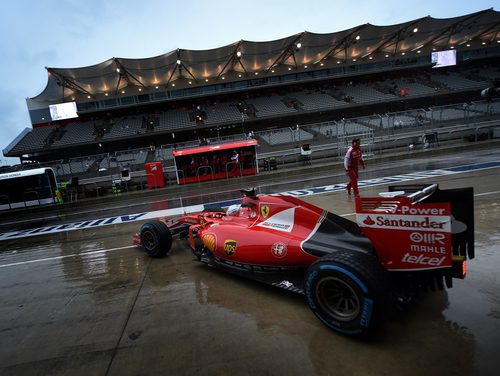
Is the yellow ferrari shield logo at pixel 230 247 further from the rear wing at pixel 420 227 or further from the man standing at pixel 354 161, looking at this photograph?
the man standing at pixel 354 161

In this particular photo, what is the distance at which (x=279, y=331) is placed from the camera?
2.62m

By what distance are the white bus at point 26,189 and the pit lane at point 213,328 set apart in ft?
43.6

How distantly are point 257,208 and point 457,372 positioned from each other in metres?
2.52

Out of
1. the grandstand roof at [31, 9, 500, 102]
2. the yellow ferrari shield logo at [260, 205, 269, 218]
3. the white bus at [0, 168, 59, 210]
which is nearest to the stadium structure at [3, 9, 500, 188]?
the grandstand roof at [31, 9, 500, 102]

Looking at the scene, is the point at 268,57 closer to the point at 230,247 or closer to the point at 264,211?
the point at 264,211

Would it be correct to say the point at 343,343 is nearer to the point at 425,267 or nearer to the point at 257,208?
the point at 425,267

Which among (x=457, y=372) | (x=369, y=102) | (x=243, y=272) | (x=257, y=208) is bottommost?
(x=457, y=372)

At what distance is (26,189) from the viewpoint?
1534cm

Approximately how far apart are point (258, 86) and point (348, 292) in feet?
126

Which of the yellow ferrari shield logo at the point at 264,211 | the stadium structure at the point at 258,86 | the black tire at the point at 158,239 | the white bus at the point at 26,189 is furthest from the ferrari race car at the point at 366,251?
the stadium structure at the point at 258,86

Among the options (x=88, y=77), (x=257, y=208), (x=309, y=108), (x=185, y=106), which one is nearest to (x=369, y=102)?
(x=309, y=108)

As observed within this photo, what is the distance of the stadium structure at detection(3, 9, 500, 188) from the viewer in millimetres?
31188

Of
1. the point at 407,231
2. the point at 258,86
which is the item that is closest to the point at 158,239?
the point at 407,231

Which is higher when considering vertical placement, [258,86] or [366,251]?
[258,86]
